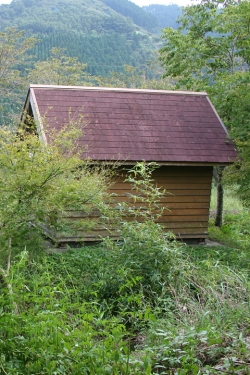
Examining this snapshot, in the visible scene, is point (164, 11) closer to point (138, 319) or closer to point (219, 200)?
point (219, 200)

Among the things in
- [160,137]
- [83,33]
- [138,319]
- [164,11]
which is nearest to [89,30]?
[83,33]

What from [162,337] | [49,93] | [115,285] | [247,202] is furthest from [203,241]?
[162,337]

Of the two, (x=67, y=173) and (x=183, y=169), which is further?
(x=183, y=169)

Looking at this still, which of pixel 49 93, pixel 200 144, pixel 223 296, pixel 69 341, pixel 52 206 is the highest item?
pixel 49 93

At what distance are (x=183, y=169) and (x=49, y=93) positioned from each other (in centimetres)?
377

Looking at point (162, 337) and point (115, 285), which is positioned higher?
point (115, 285)

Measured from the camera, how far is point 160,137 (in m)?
12.3

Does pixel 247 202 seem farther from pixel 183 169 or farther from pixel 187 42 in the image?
pixel 187 42

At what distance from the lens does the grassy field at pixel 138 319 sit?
14.2ft

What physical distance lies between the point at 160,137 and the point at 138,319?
273 inches

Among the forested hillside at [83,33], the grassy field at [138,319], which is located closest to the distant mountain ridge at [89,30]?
the forested hillside at [83,33]

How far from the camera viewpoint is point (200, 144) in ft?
40.9

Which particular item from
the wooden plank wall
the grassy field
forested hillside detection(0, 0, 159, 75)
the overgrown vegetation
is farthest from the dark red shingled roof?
forested hillside detection(0, 0, 159, 75)

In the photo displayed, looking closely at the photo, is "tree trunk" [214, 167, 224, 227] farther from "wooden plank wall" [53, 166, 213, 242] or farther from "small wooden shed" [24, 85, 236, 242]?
"small wooden shed" [24, 85, 236, 242]
